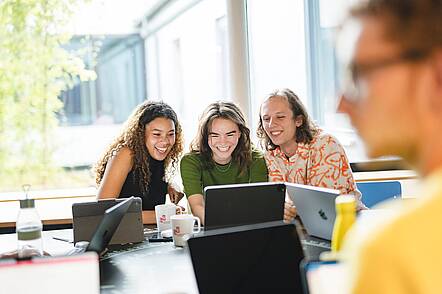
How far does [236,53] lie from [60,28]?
5.07 ft

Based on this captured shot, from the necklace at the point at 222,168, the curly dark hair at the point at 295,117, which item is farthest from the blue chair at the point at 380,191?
the necklace at the point at 222,168

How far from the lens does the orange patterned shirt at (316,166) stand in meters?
3.04

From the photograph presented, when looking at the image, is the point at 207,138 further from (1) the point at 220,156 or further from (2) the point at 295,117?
(2) the point at 295,117

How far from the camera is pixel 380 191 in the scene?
11.0ft

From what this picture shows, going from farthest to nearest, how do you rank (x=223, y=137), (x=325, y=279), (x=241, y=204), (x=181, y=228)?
1. (x=223, y=137)
2. (x=181, y=228)
3. (x=241, y=204)
4. (x=325, y=279)

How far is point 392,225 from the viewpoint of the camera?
0.61 metres

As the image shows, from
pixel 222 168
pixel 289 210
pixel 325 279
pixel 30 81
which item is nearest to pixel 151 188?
pixel 222 168

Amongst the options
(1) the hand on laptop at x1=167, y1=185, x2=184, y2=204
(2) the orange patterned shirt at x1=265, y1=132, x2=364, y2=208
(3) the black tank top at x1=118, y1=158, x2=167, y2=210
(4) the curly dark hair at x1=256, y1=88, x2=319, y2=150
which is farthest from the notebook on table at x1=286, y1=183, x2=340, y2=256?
(3) the black tank top at x1=118, y1=158, x2=167, y2=210

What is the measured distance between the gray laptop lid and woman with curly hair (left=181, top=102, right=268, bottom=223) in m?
0.71

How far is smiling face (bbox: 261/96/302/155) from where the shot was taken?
309 cm

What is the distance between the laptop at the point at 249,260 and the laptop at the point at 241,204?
0.62 metres

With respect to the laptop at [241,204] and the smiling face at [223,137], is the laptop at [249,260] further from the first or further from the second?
the smiling face at [223,137]

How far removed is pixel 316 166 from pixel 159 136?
749 millimetres

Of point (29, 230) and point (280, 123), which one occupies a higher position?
point (280, 123)
